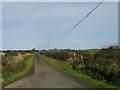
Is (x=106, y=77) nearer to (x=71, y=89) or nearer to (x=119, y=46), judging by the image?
(x=71, y=89)

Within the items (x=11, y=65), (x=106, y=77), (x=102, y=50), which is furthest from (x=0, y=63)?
(x=106, y=77)

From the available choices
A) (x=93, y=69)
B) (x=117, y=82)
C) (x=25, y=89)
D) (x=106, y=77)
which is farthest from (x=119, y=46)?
(x=25, y=89)

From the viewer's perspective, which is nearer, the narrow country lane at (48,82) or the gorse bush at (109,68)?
the narrow country lane at (48,82)

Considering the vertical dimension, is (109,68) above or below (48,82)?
above

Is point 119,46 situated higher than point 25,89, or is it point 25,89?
point 119,46

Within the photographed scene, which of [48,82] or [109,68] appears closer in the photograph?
[48,82]

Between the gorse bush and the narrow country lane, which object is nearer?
the narrow country lane

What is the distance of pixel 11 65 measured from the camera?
3494cm

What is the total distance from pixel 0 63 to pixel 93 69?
20.1 metres

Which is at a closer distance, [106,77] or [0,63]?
[106,77]

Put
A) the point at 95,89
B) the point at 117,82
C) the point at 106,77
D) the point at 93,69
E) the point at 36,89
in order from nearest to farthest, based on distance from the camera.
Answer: the point at 95,89
the point at 36,89
the point at 117,82
the point at 106,77
the point at 93,69

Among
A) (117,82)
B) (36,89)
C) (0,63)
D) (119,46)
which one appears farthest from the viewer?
(0,63)

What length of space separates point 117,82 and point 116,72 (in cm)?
112

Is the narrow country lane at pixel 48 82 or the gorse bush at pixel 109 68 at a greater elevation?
the gorse bush at pixel 109 68
